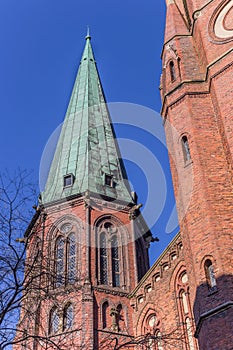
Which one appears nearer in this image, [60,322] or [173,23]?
[173,23]

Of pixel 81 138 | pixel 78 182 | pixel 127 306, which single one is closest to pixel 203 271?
pixel 127 306

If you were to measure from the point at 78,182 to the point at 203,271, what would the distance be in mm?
14470

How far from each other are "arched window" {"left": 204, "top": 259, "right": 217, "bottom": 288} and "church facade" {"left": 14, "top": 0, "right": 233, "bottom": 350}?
0.03 m

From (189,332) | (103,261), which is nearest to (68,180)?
(103,261)

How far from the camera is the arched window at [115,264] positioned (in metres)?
24.5

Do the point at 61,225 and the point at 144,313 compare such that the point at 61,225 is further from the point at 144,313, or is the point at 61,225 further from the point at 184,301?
the point at 184,301

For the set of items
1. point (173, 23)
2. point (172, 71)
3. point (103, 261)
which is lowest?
point (103, 261)

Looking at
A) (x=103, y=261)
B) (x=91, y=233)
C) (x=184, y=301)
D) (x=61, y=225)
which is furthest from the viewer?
(x=61, y=225)

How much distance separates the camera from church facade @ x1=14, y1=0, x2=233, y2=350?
1335 centimetres

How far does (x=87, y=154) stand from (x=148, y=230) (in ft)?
17.3

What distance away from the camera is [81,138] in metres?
31.2

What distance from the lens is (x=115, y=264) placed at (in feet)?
82.7

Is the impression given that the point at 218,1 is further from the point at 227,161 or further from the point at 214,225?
the point at 214,225

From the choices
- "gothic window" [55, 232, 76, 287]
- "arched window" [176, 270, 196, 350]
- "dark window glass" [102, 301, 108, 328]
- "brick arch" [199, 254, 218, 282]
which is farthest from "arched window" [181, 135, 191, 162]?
"gothic window" [55, 232, 76, 287]
